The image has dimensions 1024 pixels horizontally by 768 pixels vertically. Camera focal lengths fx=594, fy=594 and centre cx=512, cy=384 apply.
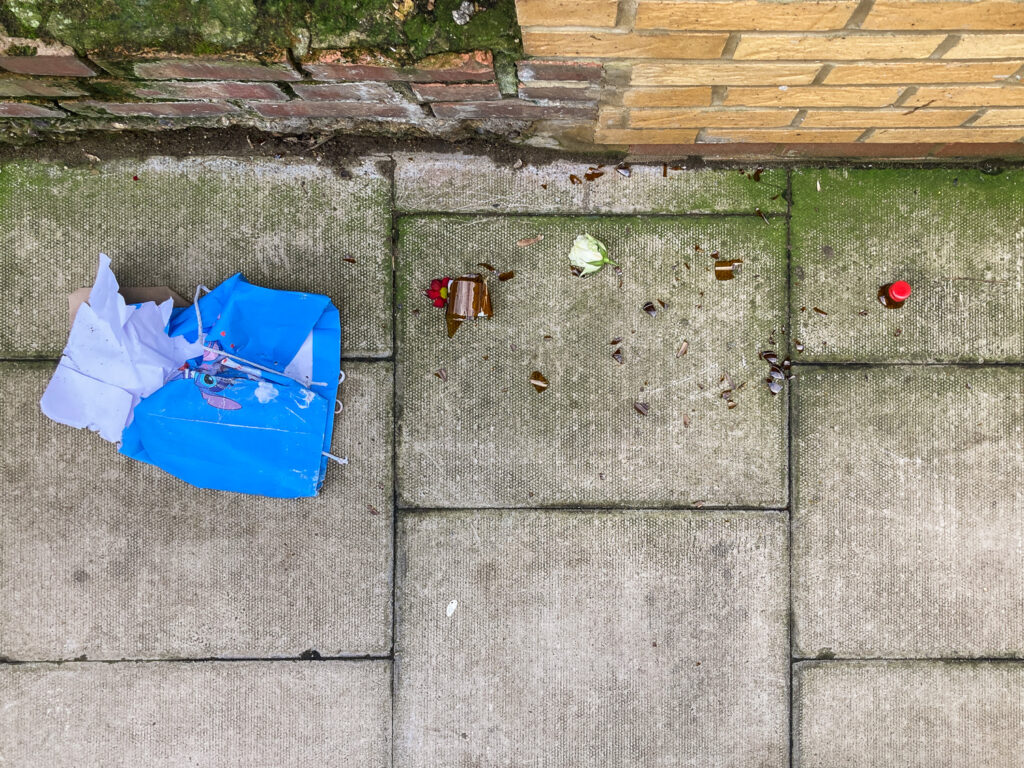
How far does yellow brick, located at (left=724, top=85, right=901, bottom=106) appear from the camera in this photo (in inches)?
73.5

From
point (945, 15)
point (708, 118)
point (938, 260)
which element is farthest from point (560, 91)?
point (938, 260)

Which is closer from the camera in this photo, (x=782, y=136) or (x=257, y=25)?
(x=257, y=25)

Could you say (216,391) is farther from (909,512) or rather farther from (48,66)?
(909,512)

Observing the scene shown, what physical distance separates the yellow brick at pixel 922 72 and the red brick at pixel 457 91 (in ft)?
3.43

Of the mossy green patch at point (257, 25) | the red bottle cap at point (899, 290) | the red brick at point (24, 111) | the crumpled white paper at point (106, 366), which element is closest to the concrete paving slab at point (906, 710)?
the red bottle cap at point (899, 290)

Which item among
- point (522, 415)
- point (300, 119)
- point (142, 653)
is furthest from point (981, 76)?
point (142, 653)

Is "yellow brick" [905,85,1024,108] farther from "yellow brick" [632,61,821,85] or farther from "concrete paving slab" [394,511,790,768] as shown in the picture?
"concrete paving slab" [394,511,790,768]

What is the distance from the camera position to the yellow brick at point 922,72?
172 centimetres

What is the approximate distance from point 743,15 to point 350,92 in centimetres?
124

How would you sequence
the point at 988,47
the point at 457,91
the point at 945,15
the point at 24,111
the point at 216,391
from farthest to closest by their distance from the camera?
the point at 216,391 → the point at 24,111 → the point at 457,91 → the point at 988,47 → the point at 945,15

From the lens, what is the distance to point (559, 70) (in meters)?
1.83

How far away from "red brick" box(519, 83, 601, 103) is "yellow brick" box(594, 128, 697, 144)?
214mm

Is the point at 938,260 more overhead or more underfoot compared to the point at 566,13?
more underfoot

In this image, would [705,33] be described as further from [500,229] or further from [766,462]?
[766,462]
